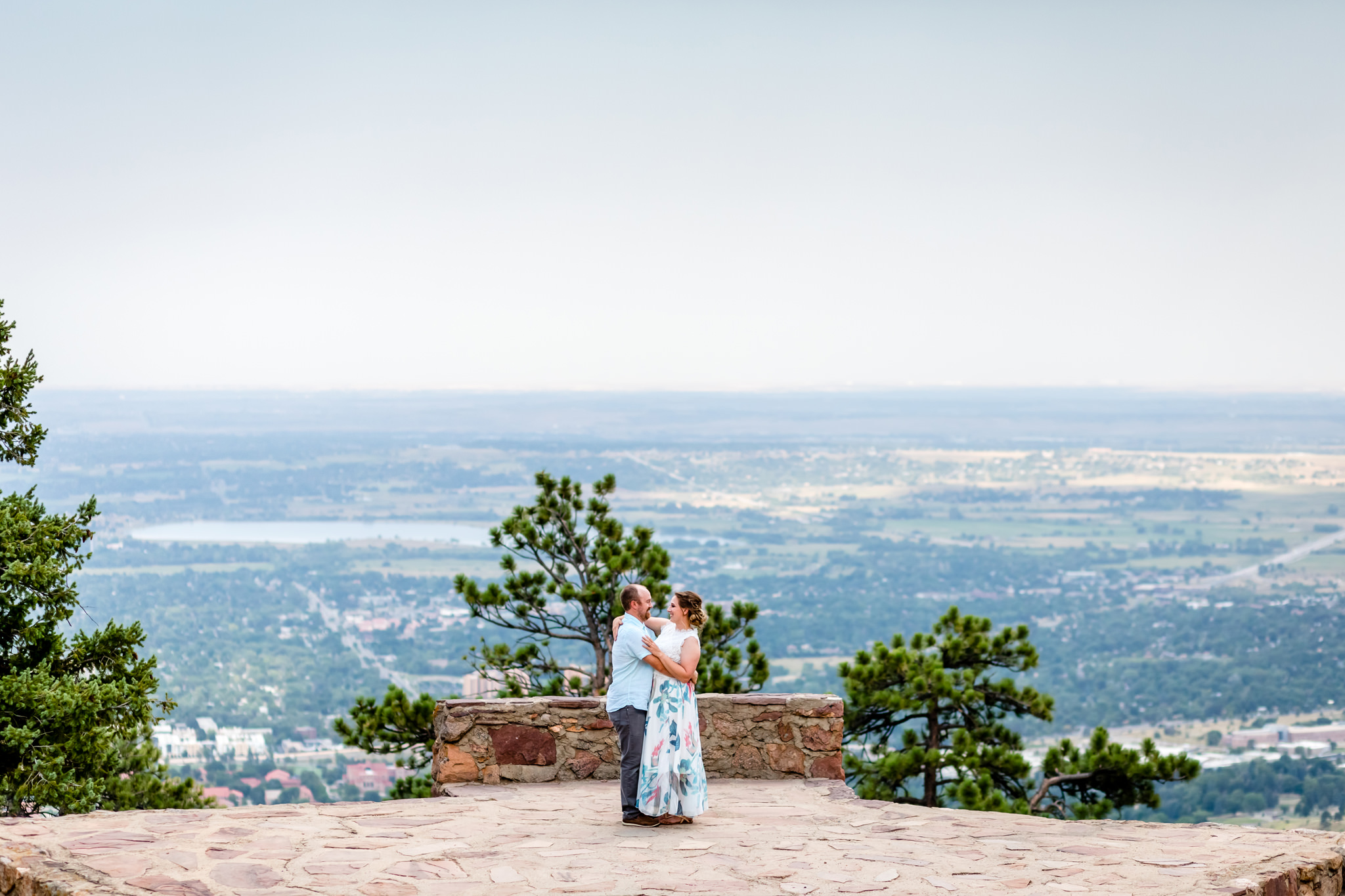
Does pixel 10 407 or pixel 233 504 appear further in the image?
pixel 233 504

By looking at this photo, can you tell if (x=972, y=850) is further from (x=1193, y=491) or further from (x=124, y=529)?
(x=1193, y=491)

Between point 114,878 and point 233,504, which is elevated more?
point 114,878

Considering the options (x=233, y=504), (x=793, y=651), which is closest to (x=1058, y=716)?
(x=793, y=651)

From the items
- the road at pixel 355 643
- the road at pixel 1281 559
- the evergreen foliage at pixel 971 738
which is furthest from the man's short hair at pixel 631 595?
the road at pixel 1281 559

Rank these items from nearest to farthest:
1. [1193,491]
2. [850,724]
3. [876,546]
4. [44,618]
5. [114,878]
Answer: [114,878] < [44,618] < [850,724] < [876,546] < [1193,491]

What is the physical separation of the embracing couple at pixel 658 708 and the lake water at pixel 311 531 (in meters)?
104

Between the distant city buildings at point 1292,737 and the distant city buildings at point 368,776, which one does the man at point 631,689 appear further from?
the distant city buildings at point 1292,737

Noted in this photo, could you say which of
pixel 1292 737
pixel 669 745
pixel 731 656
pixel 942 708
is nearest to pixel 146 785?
pixel 731 656

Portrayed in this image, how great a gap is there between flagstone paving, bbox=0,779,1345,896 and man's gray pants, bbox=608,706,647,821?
224 millimetres

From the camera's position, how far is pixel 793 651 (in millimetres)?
73625

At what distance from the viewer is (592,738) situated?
9.38 m

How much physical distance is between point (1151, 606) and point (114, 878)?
102106mm

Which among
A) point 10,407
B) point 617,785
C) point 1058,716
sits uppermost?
point 10,407

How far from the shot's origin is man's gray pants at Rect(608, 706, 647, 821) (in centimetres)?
737
